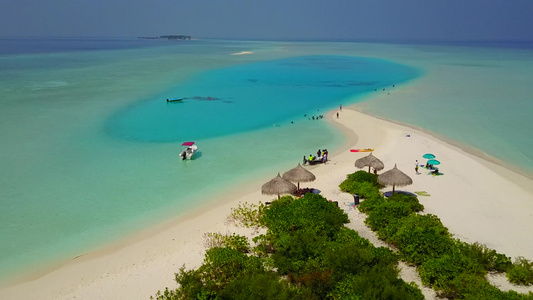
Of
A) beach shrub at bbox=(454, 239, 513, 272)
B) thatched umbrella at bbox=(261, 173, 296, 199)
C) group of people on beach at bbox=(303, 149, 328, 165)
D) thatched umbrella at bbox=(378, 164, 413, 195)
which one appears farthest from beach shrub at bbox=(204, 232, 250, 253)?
group of people on beach at bbox=(303, 149, 328, 165)

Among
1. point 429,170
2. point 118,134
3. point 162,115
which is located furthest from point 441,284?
point 162,115

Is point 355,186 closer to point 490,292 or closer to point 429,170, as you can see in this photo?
point 429,170

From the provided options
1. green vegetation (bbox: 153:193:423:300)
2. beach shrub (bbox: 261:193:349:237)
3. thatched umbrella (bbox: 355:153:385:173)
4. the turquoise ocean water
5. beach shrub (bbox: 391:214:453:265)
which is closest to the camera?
green vegetation (bbox: 153:193:423:300)

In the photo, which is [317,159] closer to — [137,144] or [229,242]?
[229,242]

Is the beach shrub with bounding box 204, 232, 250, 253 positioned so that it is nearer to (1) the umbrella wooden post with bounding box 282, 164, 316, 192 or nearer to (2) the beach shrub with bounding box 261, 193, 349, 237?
(2) the beach shrub with bounding box 261, 193, 349, 237

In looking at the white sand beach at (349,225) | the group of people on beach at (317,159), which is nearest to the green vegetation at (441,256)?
the white sand beach at (349,225)

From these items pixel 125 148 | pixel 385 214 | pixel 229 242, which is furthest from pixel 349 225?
pixel 125 148
